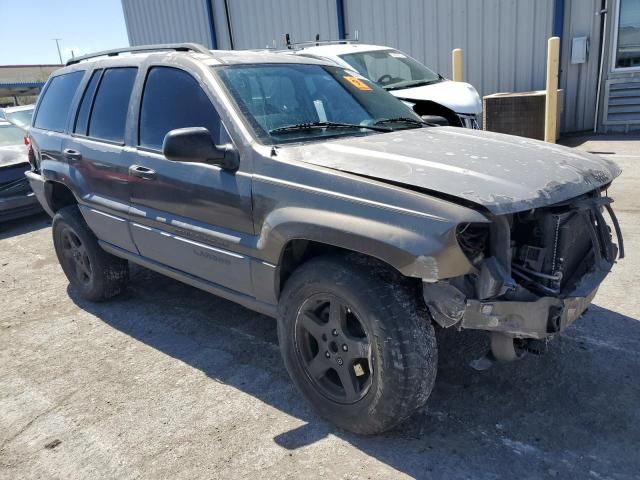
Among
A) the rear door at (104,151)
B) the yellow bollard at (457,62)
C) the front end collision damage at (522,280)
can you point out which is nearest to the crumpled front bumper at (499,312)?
the front end collision damage at (522,280)

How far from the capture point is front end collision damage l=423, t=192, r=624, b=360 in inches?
93.7

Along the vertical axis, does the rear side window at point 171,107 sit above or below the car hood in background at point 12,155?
above

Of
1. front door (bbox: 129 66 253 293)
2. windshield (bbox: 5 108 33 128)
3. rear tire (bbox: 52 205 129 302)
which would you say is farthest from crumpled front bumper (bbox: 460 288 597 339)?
windshield (bbox: 5 108 33 128)

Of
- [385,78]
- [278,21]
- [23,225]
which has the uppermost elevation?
[278,21]

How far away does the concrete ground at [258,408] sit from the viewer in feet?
8.54

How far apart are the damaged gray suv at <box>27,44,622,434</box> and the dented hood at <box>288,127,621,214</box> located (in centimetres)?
1

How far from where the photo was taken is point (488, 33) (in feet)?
37.3

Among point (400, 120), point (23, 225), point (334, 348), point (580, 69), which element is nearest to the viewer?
point (334, 348)

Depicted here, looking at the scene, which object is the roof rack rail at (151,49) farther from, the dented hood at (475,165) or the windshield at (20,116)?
the windshield at (20,116)

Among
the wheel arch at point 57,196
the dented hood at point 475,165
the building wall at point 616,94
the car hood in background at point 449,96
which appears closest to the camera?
the dented hood at point 475,165

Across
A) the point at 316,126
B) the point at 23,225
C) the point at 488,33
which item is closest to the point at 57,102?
the point at 316,126

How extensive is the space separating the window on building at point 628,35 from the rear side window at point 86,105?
9.49m

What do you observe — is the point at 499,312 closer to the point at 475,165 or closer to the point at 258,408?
the point at 475,165

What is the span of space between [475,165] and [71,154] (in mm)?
3203
